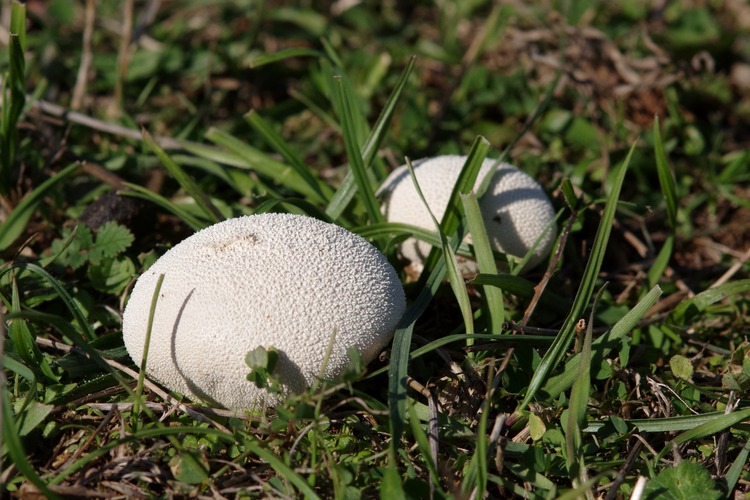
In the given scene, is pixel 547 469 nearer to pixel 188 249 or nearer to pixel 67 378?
pixel 188 249

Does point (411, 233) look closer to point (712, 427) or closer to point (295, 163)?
point (295, 163)

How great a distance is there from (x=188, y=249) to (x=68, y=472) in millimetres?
614

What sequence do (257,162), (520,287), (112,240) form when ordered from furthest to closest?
(257,162) < (112,240) < (520,287)

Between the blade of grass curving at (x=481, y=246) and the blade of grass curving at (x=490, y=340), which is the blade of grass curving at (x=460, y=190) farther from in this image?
the blade of grass curving at (x=490, y=340)

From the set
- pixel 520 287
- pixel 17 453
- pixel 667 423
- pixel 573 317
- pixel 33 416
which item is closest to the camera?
pixel 17 453

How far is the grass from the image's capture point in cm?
177

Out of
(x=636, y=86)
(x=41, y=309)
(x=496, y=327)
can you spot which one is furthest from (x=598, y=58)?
(x=41, y=309)

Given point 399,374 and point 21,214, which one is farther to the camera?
point 21,214

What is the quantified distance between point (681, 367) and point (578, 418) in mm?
468

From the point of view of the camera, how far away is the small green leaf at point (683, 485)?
169cm

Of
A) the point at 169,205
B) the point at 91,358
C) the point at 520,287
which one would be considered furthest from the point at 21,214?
the point at 520,287

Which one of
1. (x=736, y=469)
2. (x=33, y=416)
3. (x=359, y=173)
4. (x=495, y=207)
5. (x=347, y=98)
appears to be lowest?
(x=736, y=469)

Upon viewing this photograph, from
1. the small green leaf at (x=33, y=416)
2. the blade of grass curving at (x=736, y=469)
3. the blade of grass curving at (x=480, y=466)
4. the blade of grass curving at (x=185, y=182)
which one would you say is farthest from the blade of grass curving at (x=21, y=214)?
the blade of grass curving at (x=736, y=469)

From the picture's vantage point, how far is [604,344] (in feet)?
6.78
